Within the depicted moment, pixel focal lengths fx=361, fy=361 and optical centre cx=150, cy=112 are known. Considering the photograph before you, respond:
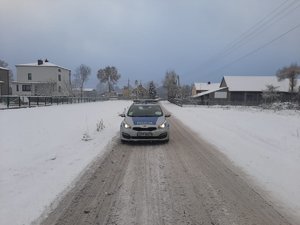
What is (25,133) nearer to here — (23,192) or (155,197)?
(23,192)

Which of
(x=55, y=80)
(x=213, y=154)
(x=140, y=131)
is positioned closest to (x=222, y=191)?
(x=213, y=154)

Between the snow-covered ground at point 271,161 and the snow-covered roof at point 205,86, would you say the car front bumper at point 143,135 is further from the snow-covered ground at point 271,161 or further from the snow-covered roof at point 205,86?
the snow-covered roof at point 205,86

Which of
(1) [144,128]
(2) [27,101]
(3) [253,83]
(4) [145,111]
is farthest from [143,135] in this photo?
(3) [253,83]

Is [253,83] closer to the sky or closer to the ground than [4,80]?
closer to the sky

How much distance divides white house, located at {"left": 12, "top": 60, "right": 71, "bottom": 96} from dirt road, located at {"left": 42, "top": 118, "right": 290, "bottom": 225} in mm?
78697

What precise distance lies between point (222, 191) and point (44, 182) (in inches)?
151

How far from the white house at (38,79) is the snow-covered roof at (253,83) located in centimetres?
4323

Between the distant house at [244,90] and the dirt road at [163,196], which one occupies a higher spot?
the distant house at [244,90]

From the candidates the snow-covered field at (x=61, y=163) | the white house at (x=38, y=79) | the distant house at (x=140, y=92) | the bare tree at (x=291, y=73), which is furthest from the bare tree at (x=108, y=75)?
the snow-covered field at (x=61, y=163)

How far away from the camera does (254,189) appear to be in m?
7.54

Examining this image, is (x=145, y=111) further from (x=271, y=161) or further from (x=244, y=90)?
(x=244, y=90)

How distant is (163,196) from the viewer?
6.91 metres

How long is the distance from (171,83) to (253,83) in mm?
42231

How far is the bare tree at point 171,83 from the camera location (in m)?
125
